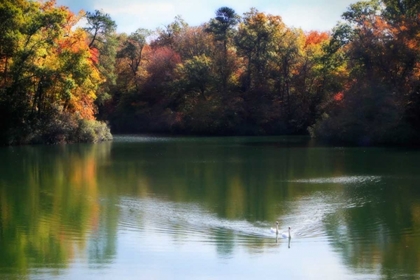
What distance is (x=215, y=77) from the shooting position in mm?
→ 59500

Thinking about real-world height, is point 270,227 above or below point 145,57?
below

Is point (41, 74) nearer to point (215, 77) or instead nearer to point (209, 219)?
point (215, 77)

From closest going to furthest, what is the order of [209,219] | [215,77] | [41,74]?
[209,219], [41,74], [215,77]

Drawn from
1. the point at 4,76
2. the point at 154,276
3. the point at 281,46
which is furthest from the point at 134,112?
the point at 154,276

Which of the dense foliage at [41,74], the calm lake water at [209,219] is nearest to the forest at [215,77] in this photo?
the dense foliage at [41,74]

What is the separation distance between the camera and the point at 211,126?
58656 mm

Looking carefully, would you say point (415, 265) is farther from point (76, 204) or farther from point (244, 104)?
point (244, 104)

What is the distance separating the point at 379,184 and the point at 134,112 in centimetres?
4464

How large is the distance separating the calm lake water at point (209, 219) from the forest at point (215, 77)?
41.4 ft

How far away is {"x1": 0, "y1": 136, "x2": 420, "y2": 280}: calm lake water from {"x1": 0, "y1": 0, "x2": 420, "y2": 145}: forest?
12.6 meters

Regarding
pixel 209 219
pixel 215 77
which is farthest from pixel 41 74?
pixel 209 219

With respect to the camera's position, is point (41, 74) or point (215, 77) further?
point (215, 77)

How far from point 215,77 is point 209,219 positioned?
44.4 metres

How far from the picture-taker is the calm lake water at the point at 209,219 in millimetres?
11695
